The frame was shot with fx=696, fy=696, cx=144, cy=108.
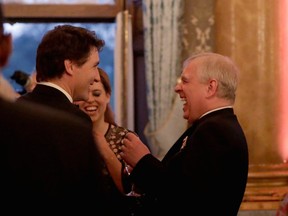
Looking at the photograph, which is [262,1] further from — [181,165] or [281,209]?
[181,165]

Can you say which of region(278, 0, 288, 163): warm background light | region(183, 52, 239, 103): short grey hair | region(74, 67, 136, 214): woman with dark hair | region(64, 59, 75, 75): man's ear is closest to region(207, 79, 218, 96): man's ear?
region(183, 52, 239, 103): short grey hair

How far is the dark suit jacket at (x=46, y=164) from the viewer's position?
3.76 feet

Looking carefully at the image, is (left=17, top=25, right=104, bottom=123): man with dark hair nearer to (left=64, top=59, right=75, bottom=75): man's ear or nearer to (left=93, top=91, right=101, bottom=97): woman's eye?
(left=64, top=59, right=75, bottom=75): man's ear

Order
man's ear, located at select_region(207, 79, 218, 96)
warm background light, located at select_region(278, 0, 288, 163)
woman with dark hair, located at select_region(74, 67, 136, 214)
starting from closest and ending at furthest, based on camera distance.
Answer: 1. man's ear, located at select_region(207, 79, 218, 96)
2. woman with dark hair, located at select_region(74, 67, 136, 214)
3. warm background light, located at select_region(278, 0, 288, 163)

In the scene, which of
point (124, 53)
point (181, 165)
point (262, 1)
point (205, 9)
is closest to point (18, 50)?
point (124, 53)

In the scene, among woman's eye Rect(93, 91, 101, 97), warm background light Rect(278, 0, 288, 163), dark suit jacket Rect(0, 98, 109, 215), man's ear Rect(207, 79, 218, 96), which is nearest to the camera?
dark suit jacket Rect(0, 98, 109, 215)

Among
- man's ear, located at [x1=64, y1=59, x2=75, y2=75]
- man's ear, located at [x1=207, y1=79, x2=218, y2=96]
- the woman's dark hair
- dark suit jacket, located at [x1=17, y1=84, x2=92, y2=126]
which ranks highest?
the woman's dark hair

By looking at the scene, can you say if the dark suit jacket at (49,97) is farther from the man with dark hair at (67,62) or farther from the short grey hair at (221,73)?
the short grey hair at (221,73)

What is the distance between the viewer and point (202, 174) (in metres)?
2.55

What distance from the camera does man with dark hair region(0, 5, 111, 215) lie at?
115cm

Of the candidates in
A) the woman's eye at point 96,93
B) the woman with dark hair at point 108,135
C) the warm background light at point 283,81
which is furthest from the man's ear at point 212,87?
the warm background light at point 283,81

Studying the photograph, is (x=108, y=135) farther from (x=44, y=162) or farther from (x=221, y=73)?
(x=44, y=162)

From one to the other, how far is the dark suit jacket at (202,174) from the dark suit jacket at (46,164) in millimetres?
1278

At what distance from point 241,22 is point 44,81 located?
122 inches
